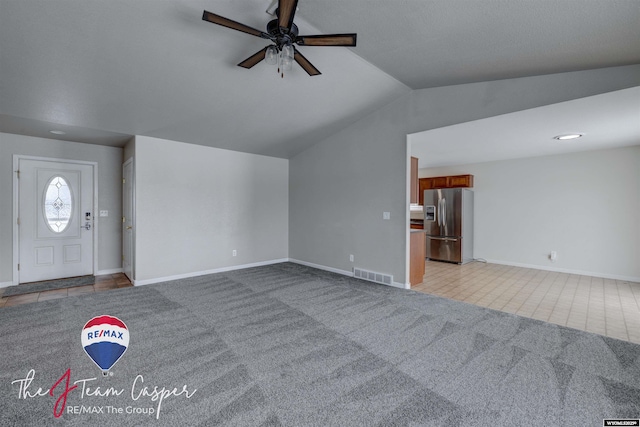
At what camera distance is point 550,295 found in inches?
160

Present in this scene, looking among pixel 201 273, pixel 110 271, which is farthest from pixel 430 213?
pixel 110 271

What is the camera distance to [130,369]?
2172 millimetres

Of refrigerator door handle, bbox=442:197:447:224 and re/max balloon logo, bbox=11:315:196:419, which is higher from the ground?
refrigerator door handle, bbox=442:197:447:224

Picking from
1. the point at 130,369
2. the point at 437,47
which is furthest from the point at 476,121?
the point at 130,369

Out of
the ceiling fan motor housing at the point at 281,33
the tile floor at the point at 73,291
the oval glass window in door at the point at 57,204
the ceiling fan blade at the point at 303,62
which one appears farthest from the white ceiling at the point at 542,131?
the oval glass window in door at the point at 57,204

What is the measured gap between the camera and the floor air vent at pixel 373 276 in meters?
4.54

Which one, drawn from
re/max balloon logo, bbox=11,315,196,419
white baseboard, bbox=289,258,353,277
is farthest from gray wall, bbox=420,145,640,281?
re/max balloon logo, bbox=11,315,196,419

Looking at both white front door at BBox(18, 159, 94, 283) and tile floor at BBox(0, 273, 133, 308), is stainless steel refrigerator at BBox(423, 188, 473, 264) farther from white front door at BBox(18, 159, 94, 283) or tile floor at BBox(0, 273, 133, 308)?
white front door at BBox(18, 159, 94, 283)

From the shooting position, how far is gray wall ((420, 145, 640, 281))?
487 centimetres

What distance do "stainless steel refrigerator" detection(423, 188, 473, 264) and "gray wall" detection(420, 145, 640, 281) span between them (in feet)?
1.31

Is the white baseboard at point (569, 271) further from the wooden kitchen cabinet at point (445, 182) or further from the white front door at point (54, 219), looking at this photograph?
the white front door at point (54, 219)

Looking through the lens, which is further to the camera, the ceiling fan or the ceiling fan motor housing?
the ceiling fan motor housing

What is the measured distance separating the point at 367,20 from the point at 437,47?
820mm

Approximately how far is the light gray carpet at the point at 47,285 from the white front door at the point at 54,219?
195mm
